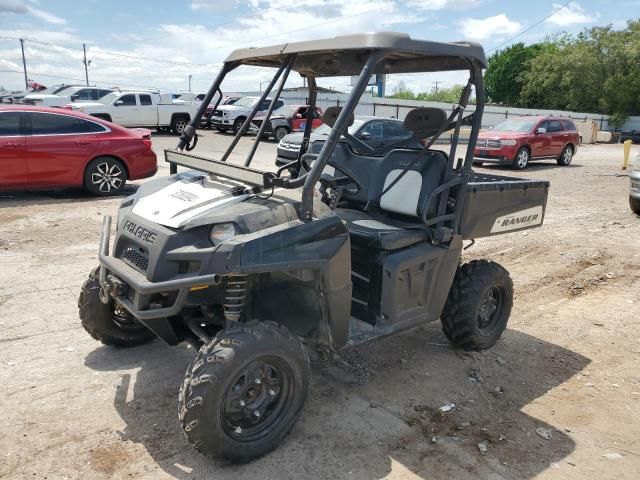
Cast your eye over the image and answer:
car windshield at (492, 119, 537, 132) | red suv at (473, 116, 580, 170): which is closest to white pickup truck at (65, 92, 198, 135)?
red suv at (473, 116, 580, 170)

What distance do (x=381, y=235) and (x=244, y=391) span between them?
4.57ft

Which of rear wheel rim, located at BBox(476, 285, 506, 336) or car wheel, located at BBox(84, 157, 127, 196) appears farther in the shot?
car wheel, located at BBox(84, 157, 127, 196)

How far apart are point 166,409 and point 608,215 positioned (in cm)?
920

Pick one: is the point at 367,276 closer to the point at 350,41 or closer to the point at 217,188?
the point at 217,188

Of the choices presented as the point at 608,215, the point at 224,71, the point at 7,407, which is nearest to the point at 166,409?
the point at 7,407

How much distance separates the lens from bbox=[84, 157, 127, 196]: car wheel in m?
9.96

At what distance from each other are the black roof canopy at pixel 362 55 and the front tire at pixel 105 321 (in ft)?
6.42

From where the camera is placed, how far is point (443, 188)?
410cm

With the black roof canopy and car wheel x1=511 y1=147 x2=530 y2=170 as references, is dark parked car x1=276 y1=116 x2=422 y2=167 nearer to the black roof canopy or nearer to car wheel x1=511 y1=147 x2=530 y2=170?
the black roof canopy

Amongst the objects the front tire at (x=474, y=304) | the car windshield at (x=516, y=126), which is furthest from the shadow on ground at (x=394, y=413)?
the car windshield at (x=516, y=126)

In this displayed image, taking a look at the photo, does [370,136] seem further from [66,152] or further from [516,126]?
[516,126]

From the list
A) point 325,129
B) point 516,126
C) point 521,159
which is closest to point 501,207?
point 325,129

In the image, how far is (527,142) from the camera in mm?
17625

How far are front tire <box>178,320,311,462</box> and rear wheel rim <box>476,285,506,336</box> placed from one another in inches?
81.5
